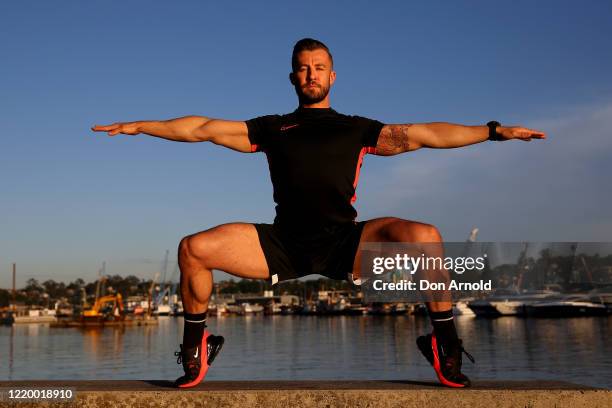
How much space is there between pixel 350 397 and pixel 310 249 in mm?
1220

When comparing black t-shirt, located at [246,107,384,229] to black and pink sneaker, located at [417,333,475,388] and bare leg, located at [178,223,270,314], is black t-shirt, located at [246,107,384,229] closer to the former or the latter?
bare leg, located at [178,223,270,314]

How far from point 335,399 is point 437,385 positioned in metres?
0.86

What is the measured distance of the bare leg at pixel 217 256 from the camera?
517 cm

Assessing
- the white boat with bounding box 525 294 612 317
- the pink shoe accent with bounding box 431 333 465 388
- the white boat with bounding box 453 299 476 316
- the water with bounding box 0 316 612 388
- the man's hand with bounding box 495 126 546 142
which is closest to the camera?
the pink shoe accent with bounding box 431 333 465 388

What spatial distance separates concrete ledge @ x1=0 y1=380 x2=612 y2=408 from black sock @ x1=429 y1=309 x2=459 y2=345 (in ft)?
1.25

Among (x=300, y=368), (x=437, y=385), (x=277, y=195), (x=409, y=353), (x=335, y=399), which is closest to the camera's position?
(x=335, y=399)

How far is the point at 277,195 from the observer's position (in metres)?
5.40

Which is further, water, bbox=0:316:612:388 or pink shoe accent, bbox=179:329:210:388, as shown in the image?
water, bbox=0:316:612:388

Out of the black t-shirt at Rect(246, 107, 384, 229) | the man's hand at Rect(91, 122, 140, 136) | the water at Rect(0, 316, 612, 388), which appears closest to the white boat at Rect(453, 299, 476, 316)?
the water at Rect(0, 316, 612, 388)

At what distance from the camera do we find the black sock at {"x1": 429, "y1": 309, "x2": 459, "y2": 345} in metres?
5.03

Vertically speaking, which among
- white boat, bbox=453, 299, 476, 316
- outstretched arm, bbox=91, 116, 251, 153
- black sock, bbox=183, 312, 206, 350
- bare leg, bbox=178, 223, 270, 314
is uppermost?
outstretched arm, bbox=91, 116, 251, 153

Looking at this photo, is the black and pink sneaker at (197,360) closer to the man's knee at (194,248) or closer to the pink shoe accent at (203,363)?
the pink shoe accent at (203,363)

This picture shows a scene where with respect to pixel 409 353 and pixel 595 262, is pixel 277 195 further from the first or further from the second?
pixel 595 262

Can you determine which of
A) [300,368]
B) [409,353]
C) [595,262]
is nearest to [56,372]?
[300,368]
